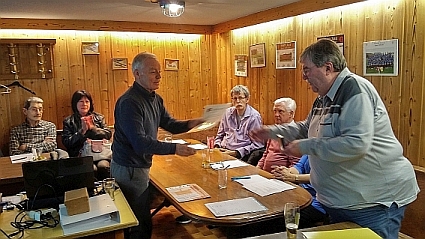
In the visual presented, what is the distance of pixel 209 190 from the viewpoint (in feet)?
7.36

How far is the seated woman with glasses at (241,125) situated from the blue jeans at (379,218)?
7.08 ft

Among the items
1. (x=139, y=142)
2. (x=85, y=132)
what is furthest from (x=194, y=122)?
(x=85, y=132)

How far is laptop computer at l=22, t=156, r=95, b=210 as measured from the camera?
184cm

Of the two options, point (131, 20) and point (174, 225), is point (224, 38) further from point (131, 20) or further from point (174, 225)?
point (174, 225)

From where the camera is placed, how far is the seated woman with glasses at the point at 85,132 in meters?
4.09

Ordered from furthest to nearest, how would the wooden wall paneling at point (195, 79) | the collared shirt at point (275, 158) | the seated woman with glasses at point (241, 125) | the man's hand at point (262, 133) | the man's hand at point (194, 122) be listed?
1. the wooden wall paneling at point (195, 79)
2. the seated woman with glasses at point (241, 125)
3. the collared shirt at point (275, 158)
4. the man's hand at point (194, 122)
5. the man's hand at point (262, 133)

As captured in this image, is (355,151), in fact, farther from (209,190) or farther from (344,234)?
(209,190)

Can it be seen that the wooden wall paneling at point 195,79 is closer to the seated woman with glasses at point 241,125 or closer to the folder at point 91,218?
the seated woman with glasses at point 241,125

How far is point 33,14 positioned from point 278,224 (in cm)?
352

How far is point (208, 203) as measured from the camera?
202 centimetres

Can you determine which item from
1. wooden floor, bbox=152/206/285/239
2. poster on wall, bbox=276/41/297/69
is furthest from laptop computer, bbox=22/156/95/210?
poster on wall, bbox=276/41/297/69

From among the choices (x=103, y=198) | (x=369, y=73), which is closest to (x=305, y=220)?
(x=103, y=198)

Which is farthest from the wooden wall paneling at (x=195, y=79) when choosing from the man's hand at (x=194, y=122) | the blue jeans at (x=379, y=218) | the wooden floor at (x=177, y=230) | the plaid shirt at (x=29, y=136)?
the blue jeans at (x=379, y=218)

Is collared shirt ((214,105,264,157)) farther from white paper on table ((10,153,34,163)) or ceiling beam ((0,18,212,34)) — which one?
white paper on table ((10,153,34,163))
